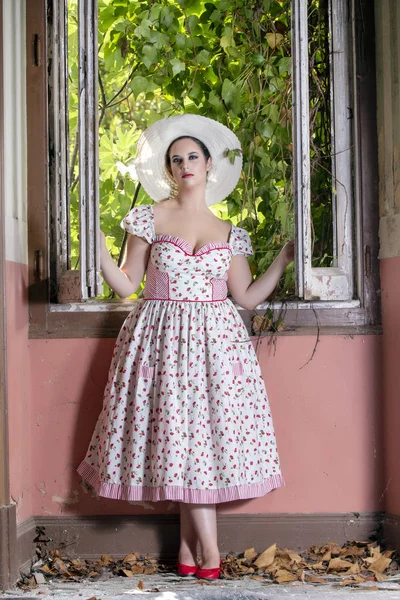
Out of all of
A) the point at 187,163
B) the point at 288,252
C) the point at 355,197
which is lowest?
the point at 288,252

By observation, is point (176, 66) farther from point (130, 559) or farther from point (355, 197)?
point (130, 559)

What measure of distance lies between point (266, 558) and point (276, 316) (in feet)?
3.39

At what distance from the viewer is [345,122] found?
3809mm

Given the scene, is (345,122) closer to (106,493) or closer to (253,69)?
(253,69)

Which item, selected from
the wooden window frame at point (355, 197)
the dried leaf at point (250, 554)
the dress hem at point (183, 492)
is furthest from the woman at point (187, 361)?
the wooden window frame at point (355, 197)

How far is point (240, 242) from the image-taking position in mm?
3707

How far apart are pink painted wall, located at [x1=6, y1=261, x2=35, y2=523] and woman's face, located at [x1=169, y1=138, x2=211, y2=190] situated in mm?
780

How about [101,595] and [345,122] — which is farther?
[345,122]

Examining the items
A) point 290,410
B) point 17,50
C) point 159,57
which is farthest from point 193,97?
point 290,410

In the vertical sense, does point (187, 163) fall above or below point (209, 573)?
above

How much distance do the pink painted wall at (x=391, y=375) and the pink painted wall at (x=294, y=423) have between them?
0.04 metres

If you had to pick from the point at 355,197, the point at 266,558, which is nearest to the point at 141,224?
the point at 355,197

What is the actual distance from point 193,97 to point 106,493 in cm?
195

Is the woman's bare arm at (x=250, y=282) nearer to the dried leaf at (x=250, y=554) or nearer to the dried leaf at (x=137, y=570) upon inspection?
the dried leaf at (x=250, y=554)
